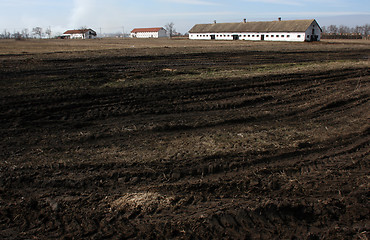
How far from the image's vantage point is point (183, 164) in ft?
17.7

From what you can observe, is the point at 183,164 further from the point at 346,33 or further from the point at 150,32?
the point at 150,32

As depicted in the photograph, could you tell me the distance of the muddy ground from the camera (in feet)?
12.6

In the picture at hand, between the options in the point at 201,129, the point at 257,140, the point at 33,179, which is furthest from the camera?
the point at 201,129

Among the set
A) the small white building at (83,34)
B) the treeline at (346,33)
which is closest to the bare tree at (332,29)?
the treeline at (346,33)

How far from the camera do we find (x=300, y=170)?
5.19 meters

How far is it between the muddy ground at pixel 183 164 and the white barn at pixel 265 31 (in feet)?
192

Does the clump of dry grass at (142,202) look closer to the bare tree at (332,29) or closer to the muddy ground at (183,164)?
the muddy ground at (183,164)

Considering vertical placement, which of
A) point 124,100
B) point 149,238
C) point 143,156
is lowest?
point 149,238

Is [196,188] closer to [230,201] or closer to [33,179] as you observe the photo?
[230,201]

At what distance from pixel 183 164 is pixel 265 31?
69.3 meters

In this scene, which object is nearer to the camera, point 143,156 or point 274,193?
point 274,193

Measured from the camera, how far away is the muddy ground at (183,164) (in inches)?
151

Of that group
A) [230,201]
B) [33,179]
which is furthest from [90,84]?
[230,201]

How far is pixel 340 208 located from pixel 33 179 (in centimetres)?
493
